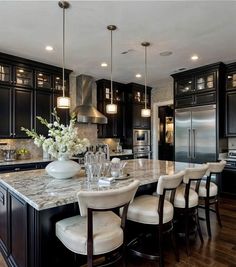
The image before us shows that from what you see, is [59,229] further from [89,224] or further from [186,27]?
[186,27]

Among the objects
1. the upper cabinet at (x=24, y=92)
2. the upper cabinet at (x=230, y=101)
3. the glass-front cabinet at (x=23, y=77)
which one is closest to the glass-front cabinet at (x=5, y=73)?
the upper cabinet at (x=24, y=92)

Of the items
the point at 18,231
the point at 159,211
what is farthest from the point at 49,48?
the point at 159,211

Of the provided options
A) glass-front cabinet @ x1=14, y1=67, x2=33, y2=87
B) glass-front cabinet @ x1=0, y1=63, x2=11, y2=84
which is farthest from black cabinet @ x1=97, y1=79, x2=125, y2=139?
glass-front cabinet @ x1=0, y1=63, x2=11, y2=84

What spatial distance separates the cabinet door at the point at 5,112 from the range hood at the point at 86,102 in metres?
1.58

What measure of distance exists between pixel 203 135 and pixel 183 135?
21.3 inches

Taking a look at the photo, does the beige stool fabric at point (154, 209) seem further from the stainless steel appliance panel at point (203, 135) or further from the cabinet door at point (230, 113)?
the cabinet door at point (230, 113)

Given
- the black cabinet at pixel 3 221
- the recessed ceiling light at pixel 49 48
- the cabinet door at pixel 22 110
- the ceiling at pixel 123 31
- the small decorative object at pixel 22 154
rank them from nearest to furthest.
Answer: the black cabinet at pixel 3 221, the ceiling at pixel 123 31, the recessed ceiling light at pixel 49 48, the cabinet door at pixel 22 110, the small decorative object at pixel 22 154

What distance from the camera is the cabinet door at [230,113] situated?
189 inches

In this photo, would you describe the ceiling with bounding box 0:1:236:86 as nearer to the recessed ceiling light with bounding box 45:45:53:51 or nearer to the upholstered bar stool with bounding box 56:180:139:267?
the recessed ceiling light with bounding box 45:45:53:51

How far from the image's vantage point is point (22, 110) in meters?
4.45

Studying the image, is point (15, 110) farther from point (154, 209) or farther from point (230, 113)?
point (230, 113)

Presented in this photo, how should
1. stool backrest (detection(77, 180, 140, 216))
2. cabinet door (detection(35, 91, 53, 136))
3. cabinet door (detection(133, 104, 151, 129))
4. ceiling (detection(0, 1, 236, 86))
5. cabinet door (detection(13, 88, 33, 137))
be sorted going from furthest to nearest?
cabinet door (detection(133, 104, 151, 129)), cabinet door (detection(35, 91, 53, 136)), cabinet door (detection(13, 88, 33, 137)), ceiling (detection(0, 1, 236, 86)), stool backrest (detection(77, 180, 140, 216))

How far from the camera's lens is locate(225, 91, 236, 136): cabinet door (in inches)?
189

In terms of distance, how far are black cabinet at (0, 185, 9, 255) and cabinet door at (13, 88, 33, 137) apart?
7.28ft
